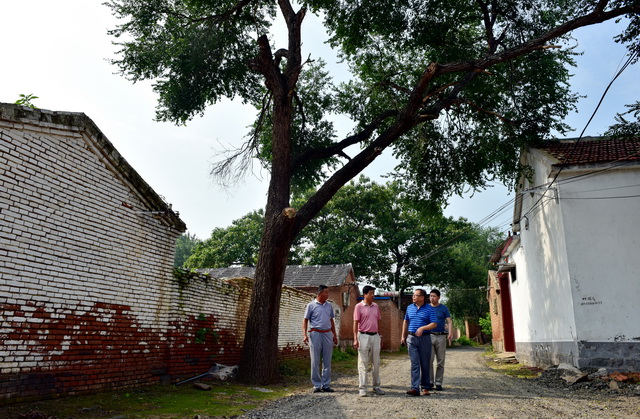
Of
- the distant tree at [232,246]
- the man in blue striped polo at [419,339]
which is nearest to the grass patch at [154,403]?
the man in blue striped polo at [419,339]

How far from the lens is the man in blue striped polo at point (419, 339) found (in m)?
8.09

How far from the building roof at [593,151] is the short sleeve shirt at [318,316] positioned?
7510 mm

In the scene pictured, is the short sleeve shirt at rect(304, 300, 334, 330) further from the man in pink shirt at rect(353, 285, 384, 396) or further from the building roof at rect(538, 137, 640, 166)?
the building roof at rect(538, 137, 640, 166)

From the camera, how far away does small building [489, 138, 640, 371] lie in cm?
1064

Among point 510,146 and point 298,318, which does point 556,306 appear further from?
point 298,318

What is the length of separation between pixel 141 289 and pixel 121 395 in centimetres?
188

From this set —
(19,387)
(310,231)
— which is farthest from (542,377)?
(310,231)

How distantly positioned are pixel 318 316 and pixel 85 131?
544cm

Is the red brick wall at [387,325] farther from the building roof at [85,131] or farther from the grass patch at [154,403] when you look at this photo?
the building roof at [85,131]

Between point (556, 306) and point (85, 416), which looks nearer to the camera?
point (85, 416)

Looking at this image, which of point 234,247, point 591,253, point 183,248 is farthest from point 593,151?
point 183,248

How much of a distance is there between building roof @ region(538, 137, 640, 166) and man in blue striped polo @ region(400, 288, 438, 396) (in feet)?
20.0

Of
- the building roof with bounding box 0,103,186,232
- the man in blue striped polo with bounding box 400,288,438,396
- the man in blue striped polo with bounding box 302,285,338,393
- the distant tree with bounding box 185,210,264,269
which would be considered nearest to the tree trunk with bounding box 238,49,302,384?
the man in blue striped polo with bounding box 302,285,338,393

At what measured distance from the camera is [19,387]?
18.2ft
